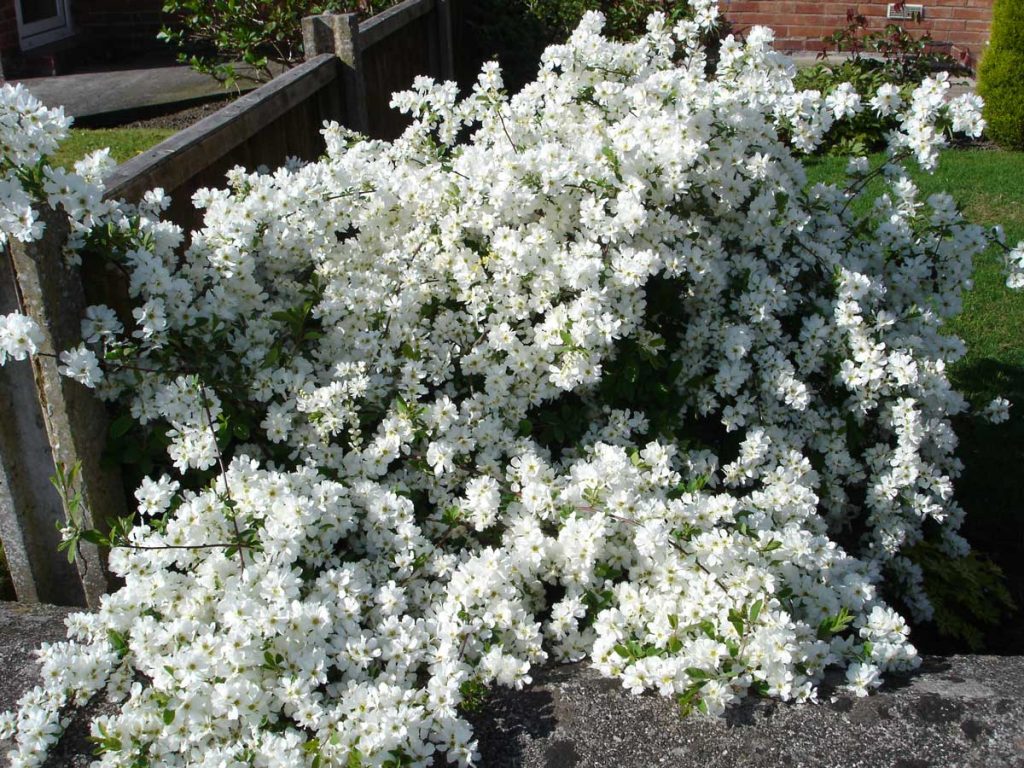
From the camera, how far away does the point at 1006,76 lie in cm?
890

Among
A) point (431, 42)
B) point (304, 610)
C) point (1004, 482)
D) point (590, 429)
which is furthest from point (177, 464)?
point (431, 42)

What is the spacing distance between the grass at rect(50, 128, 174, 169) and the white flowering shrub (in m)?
3.58

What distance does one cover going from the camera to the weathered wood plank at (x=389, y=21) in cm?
608

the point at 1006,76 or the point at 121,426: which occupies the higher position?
the point at 121,426

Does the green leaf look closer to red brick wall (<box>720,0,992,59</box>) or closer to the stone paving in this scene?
the stone paving

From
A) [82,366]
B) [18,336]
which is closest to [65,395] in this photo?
[82,366]

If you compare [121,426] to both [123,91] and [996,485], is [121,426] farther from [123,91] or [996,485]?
[123,91]

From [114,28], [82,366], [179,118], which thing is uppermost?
[82,366]

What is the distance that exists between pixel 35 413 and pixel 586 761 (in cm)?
170

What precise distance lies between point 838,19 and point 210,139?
870 centimetres

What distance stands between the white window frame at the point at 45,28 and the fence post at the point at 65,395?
28.9ft

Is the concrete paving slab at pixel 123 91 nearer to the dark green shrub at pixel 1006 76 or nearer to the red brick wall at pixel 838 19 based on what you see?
the red brick wall at pixel 838 19

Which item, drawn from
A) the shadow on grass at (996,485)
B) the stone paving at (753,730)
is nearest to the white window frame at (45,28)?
the shadow on grass at (996,485)

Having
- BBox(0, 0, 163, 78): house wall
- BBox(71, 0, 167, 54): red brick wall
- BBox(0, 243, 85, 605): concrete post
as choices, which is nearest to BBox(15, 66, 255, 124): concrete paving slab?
BBox(0, 0, 163, 78): house wall
